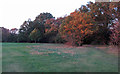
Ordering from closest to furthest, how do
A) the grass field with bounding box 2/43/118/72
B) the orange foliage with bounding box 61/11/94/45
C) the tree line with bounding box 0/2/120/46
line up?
the grass field with bounding box 2/43/118/72, the tree line with bounding box 0/2/120/46, the orange foliage with bounding box 61/11/94/45

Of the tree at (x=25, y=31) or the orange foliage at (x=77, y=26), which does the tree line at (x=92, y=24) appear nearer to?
the orange foliage at (x=77, y=26)

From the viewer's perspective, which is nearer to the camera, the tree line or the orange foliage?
the tree line

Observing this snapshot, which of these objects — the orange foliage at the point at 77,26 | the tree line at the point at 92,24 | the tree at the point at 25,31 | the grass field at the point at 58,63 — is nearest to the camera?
the grass field at the point at 58,63

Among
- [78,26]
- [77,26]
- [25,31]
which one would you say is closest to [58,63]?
→ [78,26]

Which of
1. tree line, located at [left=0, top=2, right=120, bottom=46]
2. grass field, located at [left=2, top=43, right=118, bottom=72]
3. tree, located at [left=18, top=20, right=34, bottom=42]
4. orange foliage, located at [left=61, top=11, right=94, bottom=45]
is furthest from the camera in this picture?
tree, located at [left=18, top=20, right=34, bottom=42]

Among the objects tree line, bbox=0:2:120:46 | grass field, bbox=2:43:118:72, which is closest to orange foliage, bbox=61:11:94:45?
tree line, bbox=0:2:120:46

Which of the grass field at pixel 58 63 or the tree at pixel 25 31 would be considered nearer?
the grass field at pixel 58 63

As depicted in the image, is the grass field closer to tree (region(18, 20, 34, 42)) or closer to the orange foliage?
the orange foliage

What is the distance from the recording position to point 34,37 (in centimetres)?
2414

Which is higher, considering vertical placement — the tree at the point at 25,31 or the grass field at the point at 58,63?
the tree at the point at 25,31

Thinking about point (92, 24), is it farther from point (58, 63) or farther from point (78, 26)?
point (58, 63)

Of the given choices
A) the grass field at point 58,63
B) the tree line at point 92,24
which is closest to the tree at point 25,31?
the tree line at point 92,24

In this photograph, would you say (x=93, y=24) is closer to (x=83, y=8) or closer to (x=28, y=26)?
(x=83, y=8)

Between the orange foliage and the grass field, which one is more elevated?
the orange foliage
